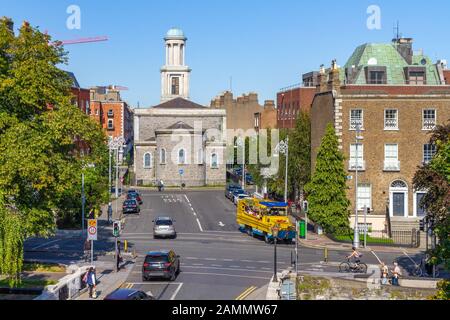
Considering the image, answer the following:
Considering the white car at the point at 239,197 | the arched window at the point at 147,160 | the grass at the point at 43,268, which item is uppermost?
the arched window at the point at 147,160

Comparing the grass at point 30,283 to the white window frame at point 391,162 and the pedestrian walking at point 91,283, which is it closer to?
the pedestrian walking at point 91,283

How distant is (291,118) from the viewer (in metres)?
96.3

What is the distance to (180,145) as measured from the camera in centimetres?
10306

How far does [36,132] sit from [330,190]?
24.9 metres

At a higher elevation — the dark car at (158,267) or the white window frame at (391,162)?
the white window frame at (391,162)

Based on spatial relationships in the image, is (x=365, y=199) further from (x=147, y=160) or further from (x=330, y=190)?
(x=147, y=160)

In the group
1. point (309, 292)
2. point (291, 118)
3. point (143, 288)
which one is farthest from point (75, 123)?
point (291, 118)

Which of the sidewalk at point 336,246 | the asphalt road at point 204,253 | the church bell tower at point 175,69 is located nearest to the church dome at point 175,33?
the church bell tower at point 175,69

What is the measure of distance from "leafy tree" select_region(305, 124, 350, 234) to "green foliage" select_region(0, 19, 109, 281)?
19844 millimetres

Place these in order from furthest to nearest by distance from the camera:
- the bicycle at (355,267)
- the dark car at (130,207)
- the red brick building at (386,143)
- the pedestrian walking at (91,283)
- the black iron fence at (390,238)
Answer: the dark car at (130,207)
the red brick building at (386,143)
the black iron fence at (390,238)
the bicycle at (355,267)
the pedestrian walking at (91,283)

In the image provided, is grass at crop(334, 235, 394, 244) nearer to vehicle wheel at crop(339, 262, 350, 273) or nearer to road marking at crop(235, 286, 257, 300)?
vehicle wheel at crop(339, 262, 350, 273)

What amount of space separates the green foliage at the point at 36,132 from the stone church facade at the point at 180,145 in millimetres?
57207

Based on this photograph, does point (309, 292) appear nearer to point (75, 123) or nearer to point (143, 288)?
point (143, 288)

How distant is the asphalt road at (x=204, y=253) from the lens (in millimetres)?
35875
